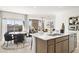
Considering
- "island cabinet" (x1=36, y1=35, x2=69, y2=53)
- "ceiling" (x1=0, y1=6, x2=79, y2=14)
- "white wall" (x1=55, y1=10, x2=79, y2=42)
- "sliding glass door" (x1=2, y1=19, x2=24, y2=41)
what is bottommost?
"island cabinet" (x1=36, y1=35, x2=69, y2=53)

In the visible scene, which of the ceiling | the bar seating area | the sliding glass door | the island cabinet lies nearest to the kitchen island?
the island cabinet

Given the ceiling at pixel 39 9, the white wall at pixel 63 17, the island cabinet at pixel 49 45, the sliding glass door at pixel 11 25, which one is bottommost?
the island cabinet at pixel 49 45

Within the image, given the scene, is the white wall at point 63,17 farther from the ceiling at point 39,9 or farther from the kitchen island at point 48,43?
the kitchen island at point 48,43

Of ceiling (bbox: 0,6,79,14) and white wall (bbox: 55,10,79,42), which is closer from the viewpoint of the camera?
ceiling (bbox: 0,6,79,14)

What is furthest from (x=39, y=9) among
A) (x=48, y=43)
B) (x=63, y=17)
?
(x=48, y=43)

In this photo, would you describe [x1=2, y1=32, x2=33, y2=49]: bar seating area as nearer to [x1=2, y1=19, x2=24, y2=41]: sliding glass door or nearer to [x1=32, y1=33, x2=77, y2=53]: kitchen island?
[x1=2, y1=19, x2=24, y2=41]: sliding glass door

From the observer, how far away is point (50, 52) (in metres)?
1.67

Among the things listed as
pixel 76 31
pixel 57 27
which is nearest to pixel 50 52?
pixel 57 27

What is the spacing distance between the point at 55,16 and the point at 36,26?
459mm

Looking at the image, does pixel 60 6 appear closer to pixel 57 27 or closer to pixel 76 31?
pixel 57 27

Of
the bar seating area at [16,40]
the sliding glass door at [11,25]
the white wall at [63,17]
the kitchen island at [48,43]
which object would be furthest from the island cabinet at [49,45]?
the sliding glass door at [11,25]

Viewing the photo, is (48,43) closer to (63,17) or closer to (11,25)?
(63,17)

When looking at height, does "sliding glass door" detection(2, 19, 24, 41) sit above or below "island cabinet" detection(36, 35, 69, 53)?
above
